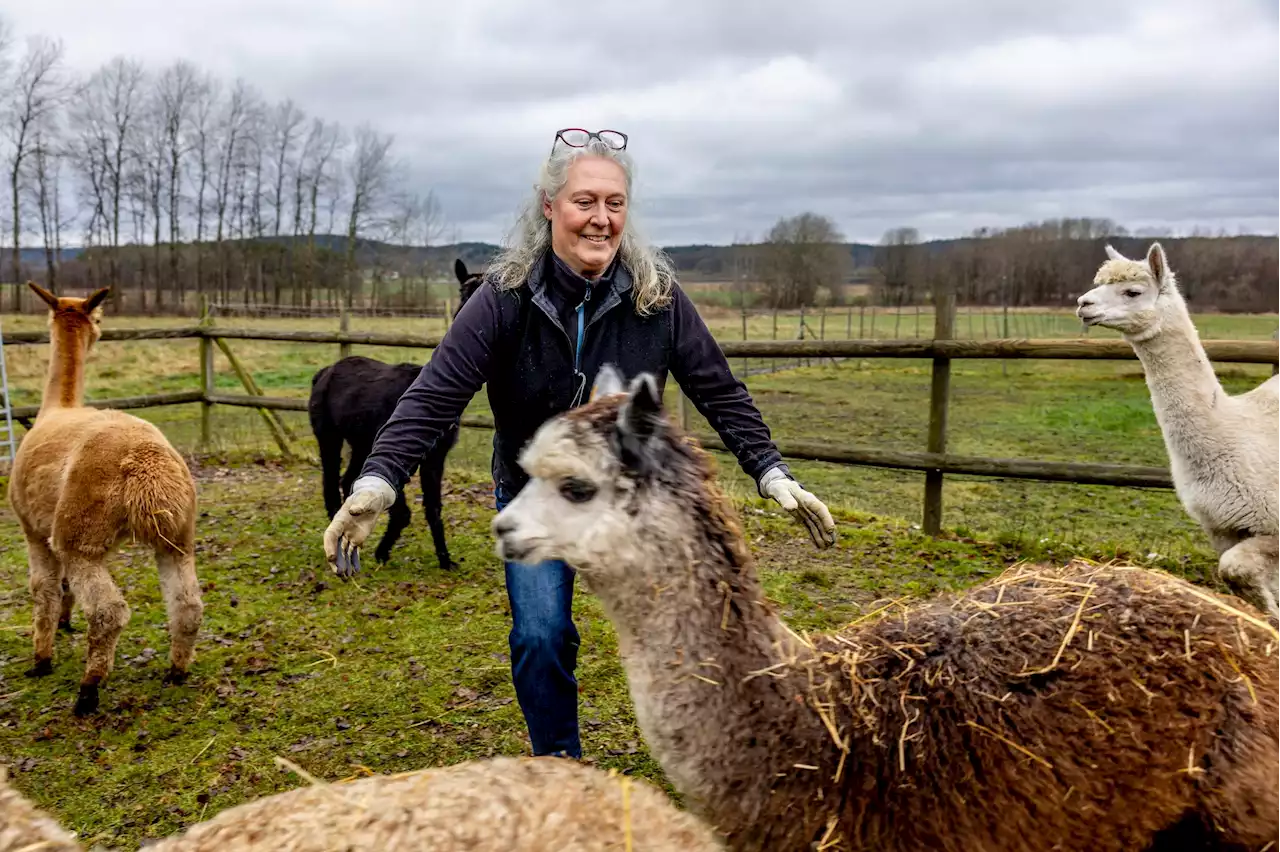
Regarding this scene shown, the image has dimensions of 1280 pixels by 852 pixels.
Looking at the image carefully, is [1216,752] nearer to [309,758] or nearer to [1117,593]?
[1117,593]

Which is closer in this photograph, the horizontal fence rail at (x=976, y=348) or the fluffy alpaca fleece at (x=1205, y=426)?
the fluffy alpaca fleece at (x=1205, y=426)

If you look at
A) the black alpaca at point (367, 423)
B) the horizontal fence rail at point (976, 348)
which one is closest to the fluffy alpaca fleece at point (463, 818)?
the black alpaca at point (367, 423)

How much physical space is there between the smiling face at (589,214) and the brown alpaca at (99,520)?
266 cm

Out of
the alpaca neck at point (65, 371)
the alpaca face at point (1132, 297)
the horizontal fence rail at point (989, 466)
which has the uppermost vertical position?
the alpaca face at point (1132, 297)

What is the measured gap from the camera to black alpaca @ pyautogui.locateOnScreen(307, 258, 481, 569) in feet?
21.1

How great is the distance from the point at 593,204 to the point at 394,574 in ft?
14.0

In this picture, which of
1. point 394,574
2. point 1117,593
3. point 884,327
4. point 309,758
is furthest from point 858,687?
point 884,327

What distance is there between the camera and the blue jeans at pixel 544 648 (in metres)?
2.70

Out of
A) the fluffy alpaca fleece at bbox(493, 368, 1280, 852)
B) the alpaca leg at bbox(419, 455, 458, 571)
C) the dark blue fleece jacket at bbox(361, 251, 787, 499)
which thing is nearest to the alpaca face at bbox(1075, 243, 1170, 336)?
the fluffy alpaca fleece at bbox(493, 368, 1280, 852)

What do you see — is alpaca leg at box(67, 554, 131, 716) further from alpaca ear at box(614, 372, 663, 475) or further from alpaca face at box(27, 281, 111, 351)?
alpaca ear at box(614, 372, 663, 475)

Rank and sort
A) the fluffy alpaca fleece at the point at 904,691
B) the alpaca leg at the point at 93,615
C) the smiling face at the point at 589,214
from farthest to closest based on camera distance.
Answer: the alpaca leg at the point at 93,615
the smiling face at the point at 589,214
the fluffy alpaca fleece at the point at 904,691

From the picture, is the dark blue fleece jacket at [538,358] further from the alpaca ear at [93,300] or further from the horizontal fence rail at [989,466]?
the alpaca ear at [93,300]

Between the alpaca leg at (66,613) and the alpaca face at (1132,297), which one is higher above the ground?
the alpaca face at (1132,297)

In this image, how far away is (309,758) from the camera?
3.71m
